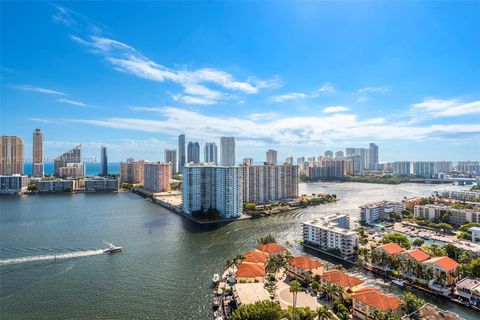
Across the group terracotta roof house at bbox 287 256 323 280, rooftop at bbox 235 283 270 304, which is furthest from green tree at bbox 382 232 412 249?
rooftop at bbox 235 283 270 304

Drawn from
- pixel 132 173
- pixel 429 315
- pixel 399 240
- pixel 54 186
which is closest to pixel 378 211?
pixel 399 240

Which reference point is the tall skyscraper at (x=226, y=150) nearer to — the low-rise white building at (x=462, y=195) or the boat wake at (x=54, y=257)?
the low-rise white building at (x=462, y=195)

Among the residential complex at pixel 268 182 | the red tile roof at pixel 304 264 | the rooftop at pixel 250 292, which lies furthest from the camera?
the residential complex at pixel 268 182

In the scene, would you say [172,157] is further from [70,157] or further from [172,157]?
[70,157]

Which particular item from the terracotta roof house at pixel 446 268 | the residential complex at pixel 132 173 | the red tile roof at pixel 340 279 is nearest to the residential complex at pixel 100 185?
the residential complex at pixel 132 173

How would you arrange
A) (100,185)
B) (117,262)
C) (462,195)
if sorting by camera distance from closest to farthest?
1. (117,262)
2. (462,195)
3. (100,185)

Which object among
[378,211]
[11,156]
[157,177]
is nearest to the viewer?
[378,211]

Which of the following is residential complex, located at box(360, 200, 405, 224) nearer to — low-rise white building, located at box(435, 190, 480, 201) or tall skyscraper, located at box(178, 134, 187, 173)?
low-rise white building, located at box(435, 190, 480, 201)
